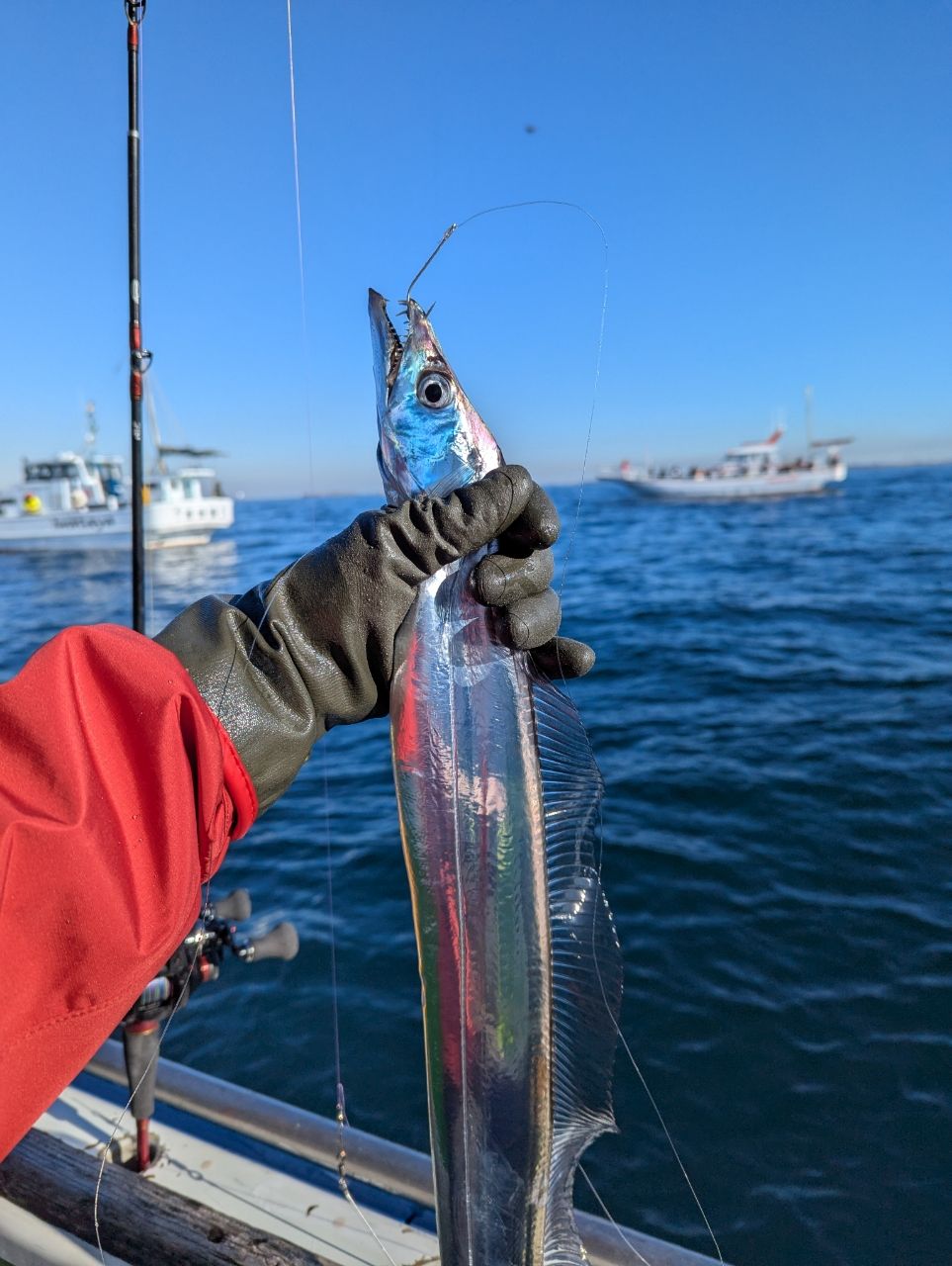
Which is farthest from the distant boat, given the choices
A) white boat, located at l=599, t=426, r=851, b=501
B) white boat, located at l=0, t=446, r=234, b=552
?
white boat, located at l=599, t=426, r=851, b=501

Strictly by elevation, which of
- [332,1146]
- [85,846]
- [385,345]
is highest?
[385,345]

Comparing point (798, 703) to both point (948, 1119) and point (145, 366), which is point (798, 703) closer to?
point (948, 1119)

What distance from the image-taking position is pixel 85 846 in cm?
121

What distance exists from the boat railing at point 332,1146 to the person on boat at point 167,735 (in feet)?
5.20

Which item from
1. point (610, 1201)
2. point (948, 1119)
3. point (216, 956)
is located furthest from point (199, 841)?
point (948, 1119)

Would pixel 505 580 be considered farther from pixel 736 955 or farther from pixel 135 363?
pixel 736 955

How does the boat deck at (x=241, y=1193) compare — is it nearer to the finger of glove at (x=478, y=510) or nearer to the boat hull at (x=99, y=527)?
the finger of glove at (x=478, y=510)

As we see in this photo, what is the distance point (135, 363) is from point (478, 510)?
3.44 m

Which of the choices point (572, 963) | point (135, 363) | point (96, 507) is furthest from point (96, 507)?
point (572, 963)

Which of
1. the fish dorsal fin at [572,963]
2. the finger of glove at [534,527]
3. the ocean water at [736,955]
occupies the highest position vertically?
the finger of glove at [534,527]

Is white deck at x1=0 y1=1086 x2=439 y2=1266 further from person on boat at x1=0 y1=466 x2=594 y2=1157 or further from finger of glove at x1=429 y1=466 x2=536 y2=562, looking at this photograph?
finger of glove at x1=429 y1=466 x2=536 y2=562

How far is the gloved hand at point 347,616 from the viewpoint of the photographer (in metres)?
1.84

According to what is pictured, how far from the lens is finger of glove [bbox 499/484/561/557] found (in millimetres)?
2023

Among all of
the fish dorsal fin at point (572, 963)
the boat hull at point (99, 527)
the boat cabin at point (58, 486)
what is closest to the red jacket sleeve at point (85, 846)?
the fish dorsal fin at point (572, 963)
